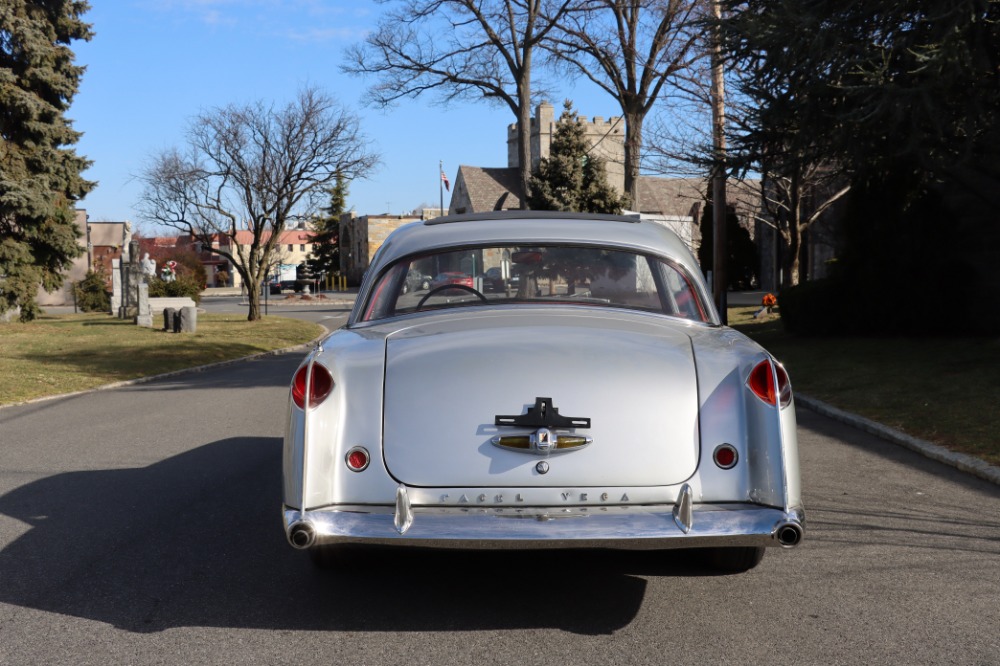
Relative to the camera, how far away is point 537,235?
5.62 metres

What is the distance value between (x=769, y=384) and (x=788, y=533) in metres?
0.62

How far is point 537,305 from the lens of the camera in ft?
17.2

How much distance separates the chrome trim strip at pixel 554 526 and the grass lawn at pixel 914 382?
16.3 ft

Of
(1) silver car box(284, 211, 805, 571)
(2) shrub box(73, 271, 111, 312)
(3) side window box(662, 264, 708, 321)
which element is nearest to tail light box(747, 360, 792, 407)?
(1) silver car box(284, 211, 805, 571)

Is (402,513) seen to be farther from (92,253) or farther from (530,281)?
(92,253)

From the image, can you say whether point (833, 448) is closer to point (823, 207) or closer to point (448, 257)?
point (448, 257)

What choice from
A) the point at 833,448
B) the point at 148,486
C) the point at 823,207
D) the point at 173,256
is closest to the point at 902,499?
the point at 833,448

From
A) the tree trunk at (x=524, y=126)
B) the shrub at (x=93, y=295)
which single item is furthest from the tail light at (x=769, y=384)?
the shrub at (x=93, y=295)

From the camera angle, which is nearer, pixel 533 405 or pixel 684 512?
pixel 684 512

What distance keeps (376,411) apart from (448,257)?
5.12 ft

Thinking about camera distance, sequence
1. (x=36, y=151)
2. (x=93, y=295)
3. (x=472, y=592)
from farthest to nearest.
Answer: (x=93, y=295) < (x=36, y=151) < (x=472, y=592)

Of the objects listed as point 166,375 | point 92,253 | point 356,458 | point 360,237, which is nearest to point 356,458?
point 356,458

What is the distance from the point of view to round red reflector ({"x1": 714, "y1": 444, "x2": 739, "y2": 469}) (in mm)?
4195

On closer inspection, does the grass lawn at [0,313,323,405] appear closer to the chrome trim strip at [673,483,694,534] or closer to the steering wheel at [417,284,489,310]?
the steering wheel at [417,284,489,310]
